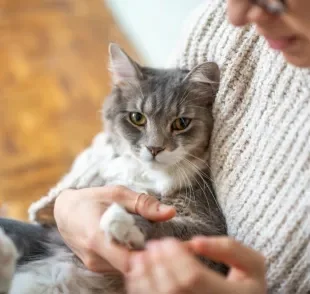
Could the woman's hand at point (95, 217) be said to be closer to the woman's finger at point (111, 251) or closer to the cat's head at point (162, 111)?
the woman's finger at point (111, 251)

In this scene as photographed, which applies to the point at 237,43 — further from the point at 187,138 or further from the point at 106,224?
the point at 106,224

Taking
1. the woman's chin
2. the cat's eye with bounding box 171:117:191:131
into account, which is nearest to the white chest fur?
the cat's eye with bounding box 171:117:191:131

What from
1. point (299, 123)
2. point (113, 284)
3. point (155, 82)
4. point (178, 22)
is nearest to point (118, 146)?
point (155, 82)

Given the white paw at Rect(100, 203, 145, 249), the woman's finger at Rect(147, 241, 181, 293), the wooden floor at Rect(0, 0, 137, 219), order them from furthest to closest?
the wooden floor at Rect(0, 0, 137, 219)
the white paw at Rect(100, 203, 145, 249)
the woman's finger at Rect(147, 241, 181, 293)

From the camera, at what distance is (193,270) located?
72 cm

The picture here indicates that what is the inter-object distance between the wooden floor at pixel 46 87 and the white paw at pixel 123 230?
1.10m

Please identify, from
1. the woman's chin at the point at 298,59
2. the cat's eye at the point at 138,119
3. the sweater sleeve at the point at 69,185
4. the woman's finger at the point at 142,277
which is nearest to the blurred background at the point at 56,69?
the sweater sleeve at the point at 69,185

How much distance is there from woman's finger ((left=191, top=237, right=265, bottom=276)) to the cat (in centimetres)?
28

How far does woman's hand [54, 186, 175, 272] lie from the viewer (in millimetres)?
955

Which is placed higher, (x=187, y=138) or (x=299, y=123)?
(x=299, y=123)

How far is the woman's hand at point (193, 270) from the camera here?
Answer: 716mm

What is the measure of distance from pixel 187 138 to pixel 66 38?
5.54 feet

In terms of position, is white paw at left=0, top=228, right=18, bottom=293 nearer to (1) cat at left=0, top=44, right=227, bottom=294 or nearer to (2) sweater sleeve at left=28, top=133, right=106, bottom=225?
(1) cat at left=0, top=44, right=227, bottom=294

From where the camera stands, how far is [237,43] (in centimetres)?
107
